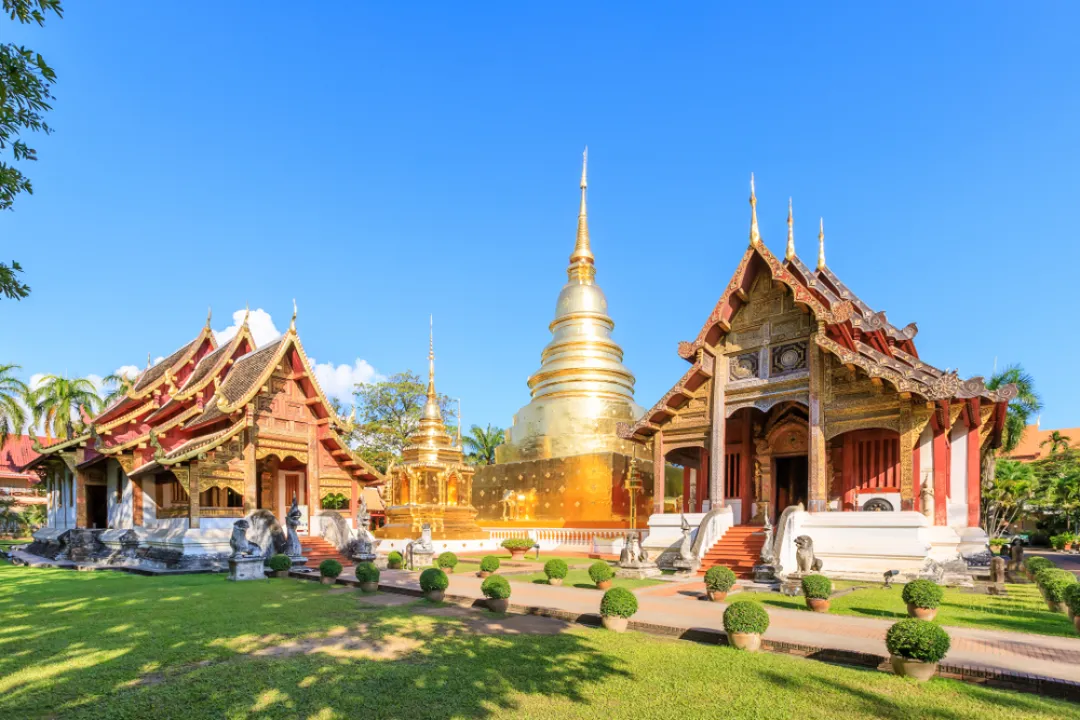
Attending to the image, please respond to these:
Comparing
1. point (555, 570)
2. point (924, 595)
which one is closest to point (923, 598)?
point (924, 595)

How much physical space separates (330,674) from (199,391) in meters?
17.6

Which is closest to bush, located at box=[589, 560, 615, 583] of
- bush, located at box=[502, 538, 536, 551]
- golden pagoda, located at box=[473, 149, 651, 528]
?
bush, located at box=[502, 538, 536, 551]

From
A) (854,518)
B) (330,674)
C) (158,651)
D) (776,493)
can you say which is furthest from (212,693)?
(776,493)

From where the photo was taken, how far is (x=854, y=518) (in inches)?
617

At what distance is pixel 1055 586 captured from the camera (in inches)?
419

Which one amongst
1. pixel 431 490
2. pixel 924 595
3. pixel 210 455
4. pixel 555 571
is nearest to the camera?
pixel 924 595

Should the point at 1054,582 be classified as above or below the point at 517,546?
above

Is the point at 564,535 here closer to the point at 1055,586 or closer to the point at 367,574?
the point at 367,574

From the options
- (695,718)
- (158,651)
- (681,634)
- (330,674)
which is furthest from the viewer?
(681,634)

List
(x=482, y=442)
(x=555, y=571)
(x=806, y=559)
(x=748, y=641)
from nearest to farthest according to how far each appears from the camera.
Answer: (x=748, y=641)
(x=806, y=559)
(x=555, y=571)
(x=482, y=442)

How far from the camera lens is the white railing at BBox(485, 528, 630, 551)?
83.8 feet

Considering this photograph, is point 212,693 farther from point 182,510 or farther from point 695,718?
point 182,510

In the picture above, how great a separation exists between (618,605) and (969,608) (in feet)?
21.5

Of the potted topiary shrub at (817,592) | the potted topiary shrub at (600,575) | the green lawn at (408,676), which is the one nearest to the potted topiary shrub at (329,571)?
the green lawn at (408,676)
